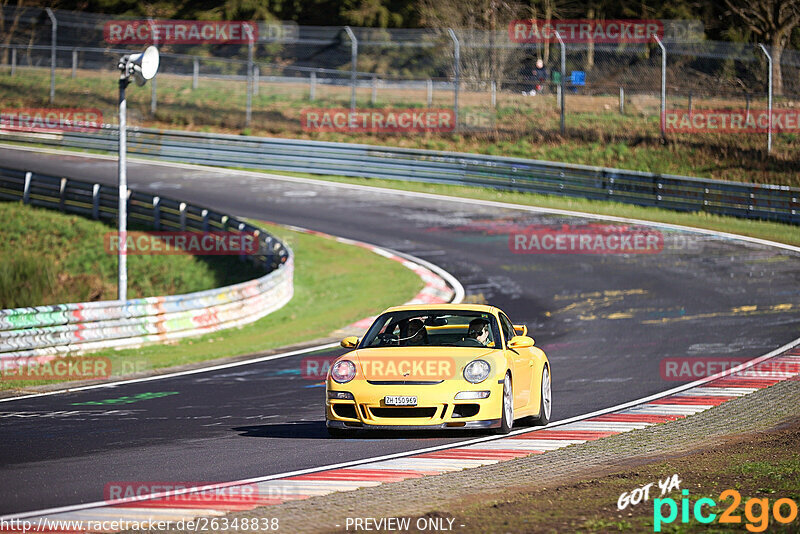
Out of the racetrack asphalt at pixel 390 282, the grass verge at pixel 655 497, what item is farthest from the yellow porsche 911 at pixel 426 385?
the grass verge at pixel 655 497

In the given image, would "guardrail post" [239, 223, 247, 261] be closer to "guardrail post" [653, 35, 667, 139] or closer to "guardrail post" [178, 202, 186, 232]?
"guardrail post" [178, 202, 186, 232]

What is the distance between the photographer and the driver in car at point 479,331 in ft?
35.0

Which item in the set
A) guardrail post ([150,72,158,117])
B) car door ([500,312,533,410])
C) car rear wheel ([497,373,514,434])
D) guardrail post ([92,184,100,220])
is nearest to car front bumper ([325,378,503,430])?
car rear wheel ([497,373,514,434])

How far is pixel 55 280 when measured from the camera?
24.7m

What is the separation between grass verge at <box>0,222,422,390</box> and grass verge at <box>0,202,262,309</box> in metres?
1.87

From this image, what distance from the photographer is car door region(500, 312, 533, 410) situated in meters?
10.4

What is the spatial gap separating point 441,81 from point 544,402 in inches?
1259

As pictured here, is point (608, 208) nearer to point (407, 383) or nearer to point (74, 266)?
point (74, 266)

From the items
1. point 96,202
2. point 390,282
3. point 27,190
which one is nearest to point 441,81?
point 96,202

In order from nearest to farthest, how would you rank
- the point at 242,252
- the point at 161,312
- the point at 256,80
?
the point at 161,312 < the point at 242,252 < the point at 256,80

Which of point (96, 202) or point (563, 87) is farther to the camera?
point (563, 87)

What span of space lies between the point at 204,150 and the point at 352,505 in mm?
34633

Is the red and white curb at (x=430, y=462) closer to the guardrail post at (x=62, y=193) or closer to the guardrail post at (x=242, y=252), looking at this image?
the guardrail post at (x=242, y=252)

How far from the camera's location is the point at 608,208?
3234 centimetres
